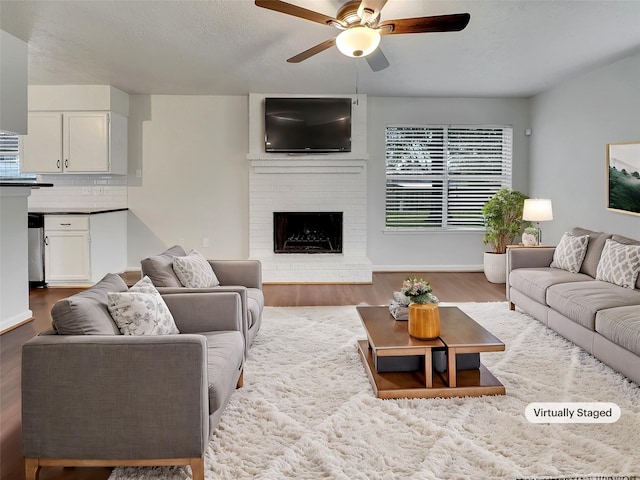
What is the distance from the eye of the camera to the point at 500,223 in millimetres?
6273

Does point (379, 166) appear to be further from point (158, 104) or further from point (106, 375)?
point (106, 375)

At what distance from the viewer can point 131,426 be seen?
1.86m

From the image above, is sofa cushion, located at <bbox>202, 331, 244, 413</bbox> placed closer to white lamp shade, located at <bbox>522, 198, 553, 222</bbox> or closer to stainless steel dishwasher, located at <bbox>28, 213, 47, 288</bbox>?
white lamp shade, located at <bbox>522, 198, 553, 222</bbox>

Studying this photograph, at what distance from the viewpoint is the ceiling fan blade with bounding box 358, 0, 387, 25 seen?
8.74ft

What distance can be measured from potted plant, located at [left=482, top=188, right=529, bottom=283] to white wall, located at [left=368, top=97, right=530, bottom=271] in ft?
2.41

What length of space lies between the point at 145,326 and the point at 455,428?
5.38 feet

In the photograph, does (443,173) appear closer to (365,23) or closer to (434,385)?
(365,23)

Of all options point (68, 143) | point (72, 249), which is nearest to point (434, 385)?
point (72, 249)

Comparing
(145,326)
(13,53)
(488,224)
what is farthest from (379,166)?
(145,326)

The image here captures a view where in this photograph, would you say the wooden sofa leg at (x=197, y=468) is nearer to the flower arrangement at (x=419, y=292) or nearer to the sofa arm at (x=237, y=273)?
the flower arrangement at (x=419, y=292)

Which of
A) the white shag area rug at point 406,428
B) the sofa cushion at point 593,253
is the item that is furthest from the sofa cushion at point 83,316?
the sofa cushion at point 593,253

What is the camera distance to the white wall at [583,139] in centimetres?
468

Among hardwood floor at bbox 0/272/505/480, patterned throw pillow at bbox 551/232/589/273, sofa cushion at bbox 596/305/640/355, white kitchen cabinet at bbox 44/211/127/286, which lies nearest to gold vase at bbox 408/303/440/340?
sofa cushion at bbox 596/305/640/355

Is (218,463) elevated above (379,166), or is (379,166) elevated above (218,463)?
(379,166)
